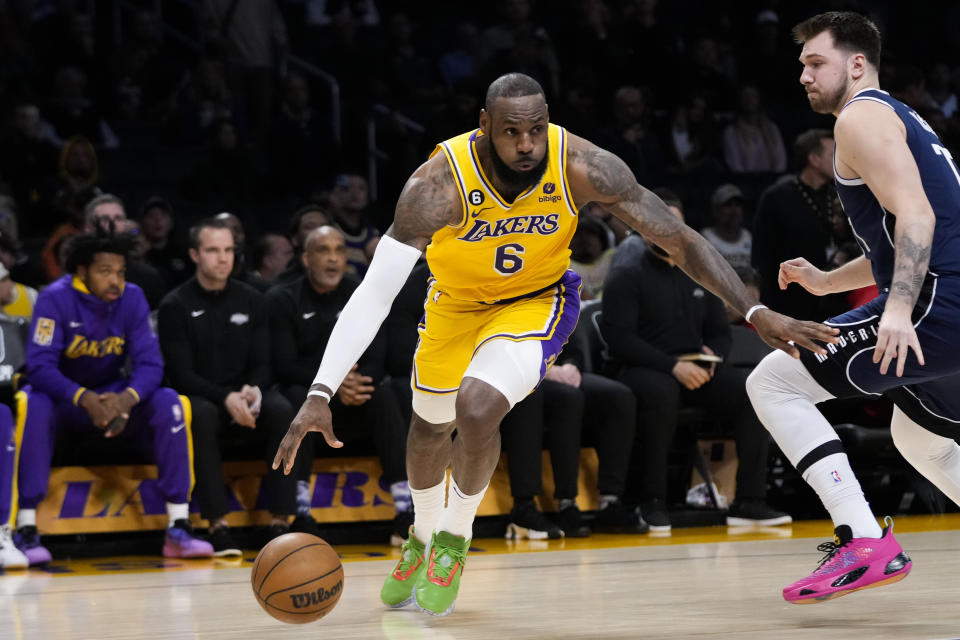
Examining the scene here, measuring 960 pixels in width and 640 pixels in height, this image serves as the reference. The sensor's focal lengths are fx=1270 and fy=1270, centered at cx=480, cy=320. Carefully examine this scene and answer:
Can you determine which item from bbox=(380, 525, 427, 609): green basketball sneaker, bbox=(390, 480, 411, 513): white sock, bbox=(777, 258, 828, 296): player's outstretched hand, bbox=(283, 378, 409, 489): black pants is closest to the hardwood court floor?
bbox=(380, 525, 427, 609): green basketball sneaker

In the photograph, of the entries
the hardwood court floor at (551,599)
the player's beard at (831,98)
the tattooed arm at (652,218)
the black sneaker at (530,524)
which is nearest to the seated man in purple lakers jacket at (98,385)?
the hardwood court floor at (551,599)

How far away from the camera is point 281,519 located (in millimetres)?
6926

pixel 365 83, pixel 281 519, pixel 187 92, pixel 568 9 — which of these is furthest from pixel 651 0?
pixel 281 519

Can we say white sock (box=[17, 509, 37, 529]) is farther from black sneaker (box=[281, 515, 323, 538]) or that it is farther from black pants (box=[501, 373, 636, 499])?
black pants (box=[501, 373, 636, 499])

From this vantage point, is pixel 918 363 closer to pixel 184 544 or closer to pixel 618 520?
pixel 618 520

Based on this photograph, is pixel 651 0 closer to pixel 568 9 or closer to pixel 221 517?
pixel 568 9

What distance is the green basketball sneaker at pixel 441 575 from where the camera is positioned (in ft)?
14.7

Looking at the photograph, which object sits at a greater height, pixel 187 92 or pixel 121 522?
pixel 187 92

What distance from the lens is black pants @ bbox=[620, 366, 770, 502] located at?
755 cm

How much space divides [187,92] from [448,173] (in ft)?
25.1

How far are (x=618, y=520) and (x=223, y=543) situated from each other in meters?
2.29

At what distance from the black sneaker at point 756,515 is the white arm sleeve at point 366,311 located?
4.03 meters

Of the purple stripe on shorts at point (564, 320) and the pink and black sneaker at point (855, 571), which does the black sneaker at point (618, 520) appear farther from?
the pink and black sneaker at point (855, 571)

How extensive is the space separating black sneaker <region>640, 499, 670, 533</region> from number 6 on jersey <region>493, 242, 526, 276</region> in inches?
131
